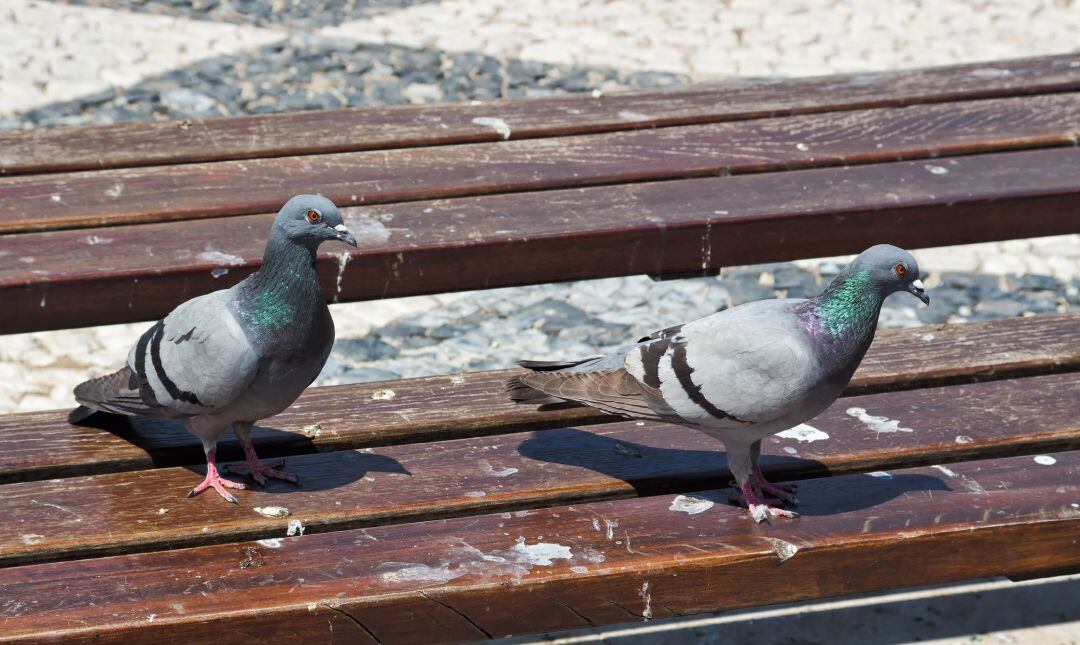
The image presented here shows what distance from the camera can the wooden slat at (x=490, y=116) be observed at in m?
3.52

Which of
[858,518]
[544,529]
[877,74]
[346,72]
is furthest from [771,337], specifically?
[346,72]

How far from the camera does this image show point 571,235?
3094mm

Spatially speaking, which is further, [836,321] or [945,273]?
[945,273]

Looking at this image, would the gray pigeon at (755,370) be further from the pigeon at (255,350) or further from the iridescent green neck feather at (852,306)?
the pigeon at (255,350)

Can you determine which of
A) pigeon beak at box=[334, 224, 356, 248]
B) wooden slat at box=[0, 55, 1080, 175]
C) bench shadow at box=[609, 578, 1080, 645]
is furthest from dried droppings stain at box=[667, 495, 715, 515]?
wooden slat at box=[0, 55, 1080, 175]

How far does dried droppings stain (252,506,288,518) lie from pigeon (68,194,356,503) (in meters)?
0.08

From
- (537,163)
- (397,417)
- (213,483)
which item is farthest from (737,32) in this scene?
(213,483)

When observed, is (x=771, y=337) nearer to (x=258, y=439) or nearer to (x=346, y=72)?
(x=258, y=439)

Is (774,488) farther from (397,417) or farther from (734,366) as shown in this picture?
(397,417)

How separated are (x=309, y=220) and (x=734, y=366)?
905mm

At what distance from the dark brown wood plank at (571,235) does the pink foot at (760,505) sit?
786 mm

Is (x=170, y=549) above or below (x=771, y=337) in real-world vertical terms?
below

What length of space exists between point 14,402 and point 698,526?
3222 millimetres

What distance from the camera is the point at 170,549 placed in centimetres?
246
